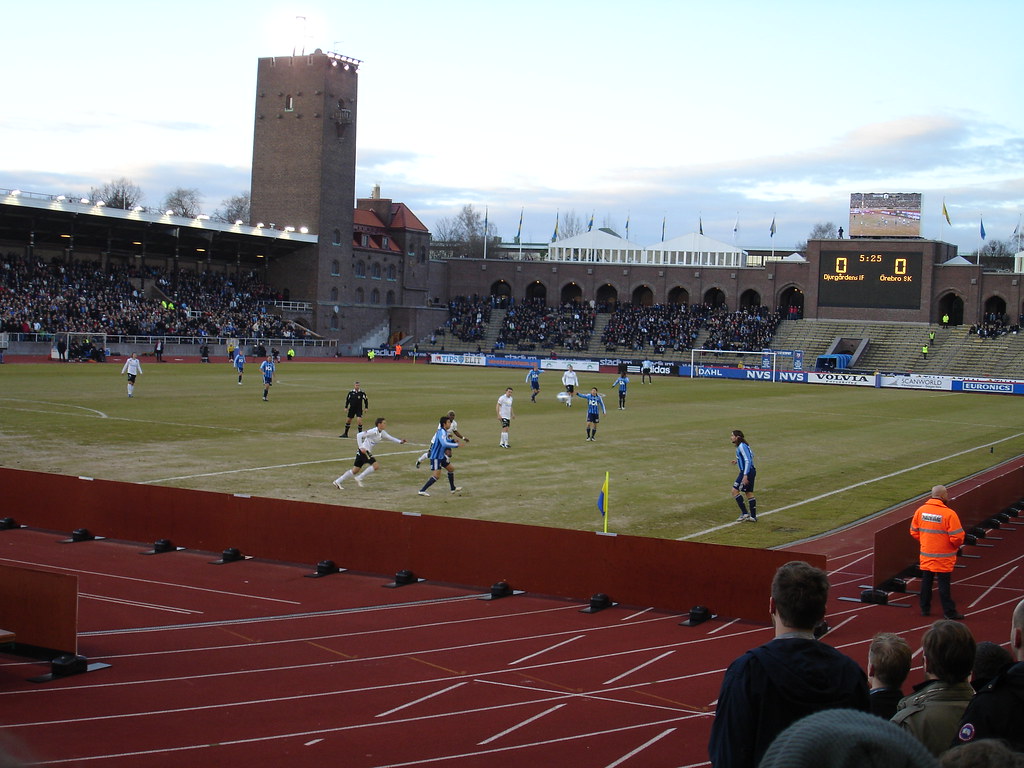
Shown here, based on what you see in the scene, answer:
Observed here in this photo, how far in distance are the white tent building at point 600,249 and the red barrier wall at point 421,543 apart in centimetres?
10094

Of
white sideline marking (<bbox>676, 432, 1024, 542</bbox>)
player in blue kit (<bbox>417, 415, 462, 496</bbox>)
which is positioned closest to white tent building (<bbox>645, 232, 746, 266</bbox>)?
white sideline marking (<bbox>676, 432, 1024, 542</bbox>)

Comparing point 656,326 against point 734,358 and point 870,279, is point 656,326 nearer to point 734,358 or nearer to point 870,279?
point 734,358

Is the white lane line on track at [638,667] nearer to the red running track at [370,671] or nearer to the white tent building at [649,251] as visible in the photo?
the red running track at [370,671]

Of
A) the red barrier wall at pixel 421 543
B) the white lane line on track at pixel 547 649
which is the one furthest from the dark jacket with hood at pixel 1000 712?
the red barrier wall at pixel 421 543

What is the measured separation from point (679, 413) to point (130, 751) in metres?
36.2

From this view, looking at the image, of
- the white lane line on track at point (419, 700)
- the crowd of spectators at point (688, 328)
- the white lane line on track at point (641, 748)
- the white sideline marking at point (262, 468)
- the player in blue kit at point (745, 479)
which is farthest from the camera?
the crowd of spectators at point (688, 328)

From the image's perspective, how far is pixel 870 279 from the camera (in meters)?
90.2

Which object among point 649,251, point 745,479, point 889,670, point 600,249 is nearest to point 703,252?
point 649,251

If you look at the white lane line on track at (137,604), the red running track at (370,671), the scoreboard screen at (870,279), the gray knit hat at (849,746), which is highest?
the scoreboard screen at (870,279)

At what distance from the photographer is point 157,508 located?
15820 mm

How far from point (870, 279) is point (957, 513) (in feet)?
258

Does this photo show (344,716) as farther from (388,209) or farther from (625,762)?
(388,209)

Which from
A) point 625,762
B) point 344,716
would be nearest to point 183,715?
point 344,716

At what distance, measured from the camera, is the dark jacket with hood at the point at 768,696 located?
3.79m
